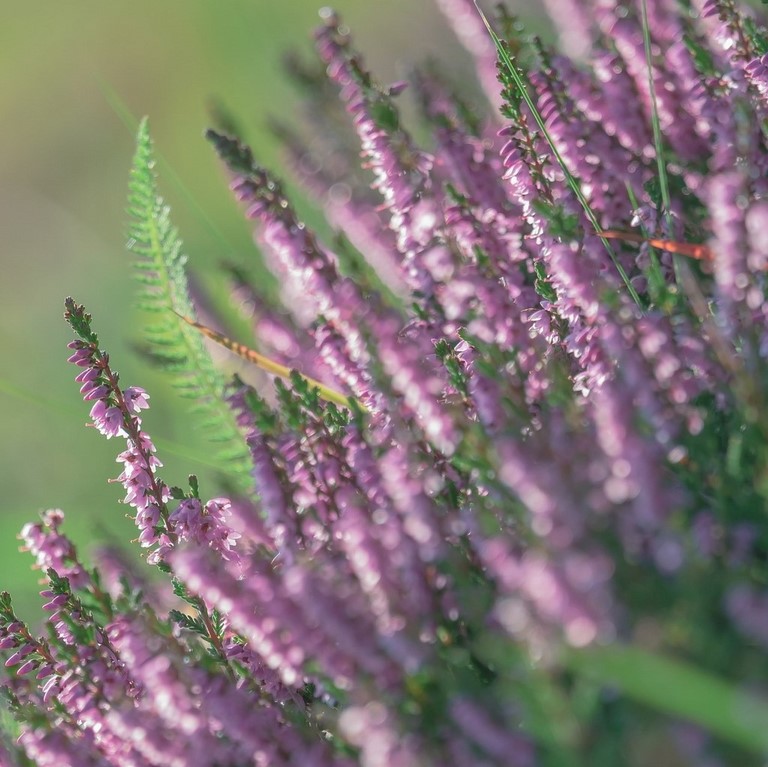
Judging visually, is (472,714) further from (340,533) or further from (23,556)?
(23,556)

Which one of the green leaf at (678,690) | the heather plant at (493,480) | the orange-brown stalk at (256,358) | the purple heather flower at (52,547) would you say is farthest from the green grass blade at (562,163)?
the purple heather flower at (52,547)

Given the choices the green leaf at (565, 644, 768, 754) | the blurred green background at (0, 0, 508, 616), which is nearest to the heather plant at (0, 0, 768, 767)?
the green leaf at (565, 644, 768, 754)

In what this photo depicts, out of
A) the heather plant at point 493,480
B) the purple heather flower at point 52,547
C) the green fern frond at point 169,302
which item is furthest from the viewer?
the green fern frond at point 169,302

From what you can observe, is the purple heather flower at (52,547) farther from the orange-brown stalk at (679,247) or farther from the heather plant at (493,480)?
the orange-brown stalk at (679,247)

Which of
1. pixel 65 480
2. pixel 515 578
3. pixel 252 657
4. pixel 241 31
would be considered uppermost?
pixel 241 31

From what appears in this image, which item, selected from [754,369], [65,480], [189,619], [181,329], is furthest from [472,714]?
[65,480]

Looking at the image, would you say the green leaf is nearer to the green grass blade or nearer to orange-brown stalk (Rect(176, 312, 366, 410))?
the green grass blade
